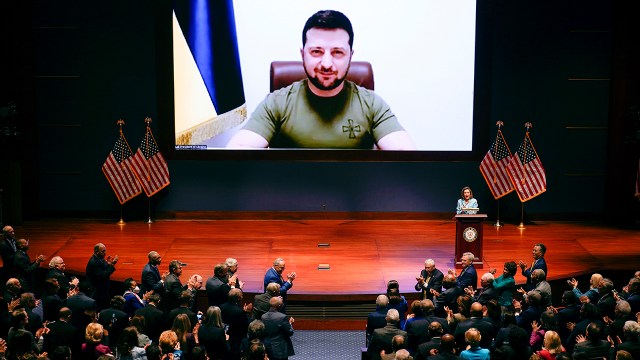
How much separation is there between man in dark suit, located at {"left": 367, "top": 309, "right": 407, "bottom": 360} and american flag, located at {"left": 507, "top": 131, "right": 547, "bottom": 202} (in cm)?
664

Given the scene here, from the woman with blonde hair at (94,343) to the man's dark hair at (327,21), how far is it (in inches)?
301

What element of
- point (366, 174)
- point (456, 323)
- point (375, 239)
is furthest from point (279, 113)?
point (456, 323)

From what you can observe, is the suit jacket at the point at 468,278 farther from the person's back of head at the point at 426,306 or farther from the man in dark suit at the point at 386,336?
the man in dark suit at the point at 386,336

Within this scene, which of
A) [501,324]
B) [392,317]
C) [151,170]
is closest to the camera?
[392,317]

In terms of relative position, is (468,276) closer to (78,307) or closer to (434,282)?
(434,282)

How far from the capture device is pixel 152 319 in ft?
26.8

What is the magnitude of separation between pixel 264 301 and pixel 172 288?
0.96 metres

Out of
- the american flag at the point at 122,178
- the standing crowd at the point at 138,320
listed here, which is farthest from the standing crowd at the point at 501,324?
the american flag at the point at 122,178

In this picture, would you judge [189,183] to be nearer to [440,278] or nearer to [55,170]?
[55,170]

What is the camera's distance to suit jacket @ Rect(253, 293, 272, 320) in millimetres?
8742

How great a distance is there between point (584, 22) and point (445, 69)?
232 cm

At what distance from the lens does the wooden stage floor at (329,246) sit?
11164mm

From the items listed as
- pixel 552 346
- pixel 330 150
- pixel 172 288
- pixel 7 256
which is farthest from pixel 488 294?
pixel 330 150

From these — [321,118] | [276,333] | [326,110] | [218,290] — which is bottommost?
[276,333]
